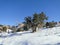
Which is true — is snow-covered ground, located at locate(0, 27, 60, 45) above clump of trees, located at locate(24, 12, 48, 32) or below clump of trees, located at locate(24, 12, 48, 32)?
below

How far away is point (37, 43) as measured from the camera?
1725 cm

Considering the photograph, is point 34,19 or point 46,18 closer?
point 34,19

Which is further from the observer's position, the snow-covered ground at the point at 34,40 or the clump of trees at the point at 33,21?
the clump of trees at the point at 33,21

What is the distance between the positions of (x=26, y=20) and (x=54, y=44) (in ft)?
61.6

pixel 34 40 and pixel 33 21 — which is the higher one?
pixel 33 21

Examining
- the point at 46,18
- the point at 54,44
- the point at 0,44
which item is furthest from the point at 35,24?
the point at 54,44

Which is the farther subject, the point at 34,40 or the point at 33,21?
the point at 33,21

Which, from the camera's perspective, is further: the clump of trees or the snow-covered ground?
the clump of trees

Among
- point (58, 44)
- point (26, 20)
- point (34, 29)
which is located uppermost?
point (26, 20)

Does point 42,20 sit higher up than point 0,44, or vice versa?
point 42,20

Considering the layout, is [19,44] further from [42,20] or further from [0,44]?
[42,20]

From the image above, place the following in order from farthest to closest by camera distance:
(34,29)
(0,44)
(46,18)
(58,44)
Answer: (46,18), (34,29), (0,44), (58,44)

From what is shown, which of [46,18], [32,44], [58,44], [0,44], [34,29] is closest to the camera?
[58,44]

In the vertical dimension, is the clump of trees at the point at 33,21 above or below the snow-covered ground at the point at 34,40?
above
